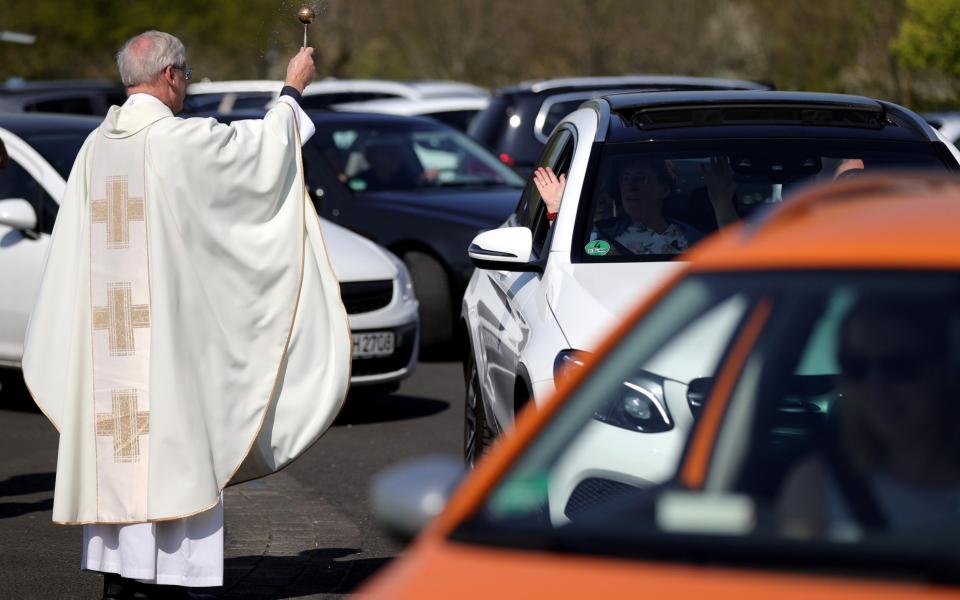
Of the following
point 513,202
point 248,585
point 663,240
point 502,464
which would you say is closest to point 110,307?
point 248,585

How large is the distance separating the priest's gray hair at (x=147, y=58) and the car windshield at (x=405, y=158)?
7.11m

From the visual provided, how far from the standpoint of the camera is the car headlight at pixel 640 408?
3395 mm

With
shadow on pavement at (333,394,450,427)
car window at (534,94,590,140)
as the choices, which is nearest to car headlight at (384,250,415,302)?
shadow on pavement at (333,394,450,427)

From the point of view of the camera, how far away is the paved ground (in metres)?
6.26

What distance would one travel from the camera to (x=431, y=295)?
1211 cm

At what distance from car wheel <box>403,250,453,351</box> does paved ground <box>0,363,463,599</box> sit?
128 cm

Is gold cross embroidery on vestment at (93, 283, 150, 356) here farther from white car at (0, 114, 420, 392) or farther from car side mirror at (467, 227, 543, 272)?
white car at (0, 114, 420, 392)

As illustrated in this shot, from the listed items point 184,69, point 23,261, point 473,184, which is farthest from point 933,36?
point 184,69

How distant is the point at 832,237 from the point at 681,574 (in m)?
0.72

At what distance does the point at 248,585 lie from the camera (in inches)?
243

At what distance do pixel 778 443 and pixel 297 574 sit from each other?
11.2 feet

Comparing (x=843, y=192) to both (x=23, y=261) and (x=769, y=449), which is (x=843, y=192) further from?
(x=23, y=261)

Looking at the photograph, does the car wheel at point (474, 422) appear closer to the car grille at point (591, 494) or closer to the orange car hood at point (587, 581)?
the car grille at point (591, 494)

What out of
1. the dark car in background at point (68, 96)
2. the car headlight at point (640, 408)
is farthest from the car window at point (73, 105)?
the car headlight at point (640, 408)
